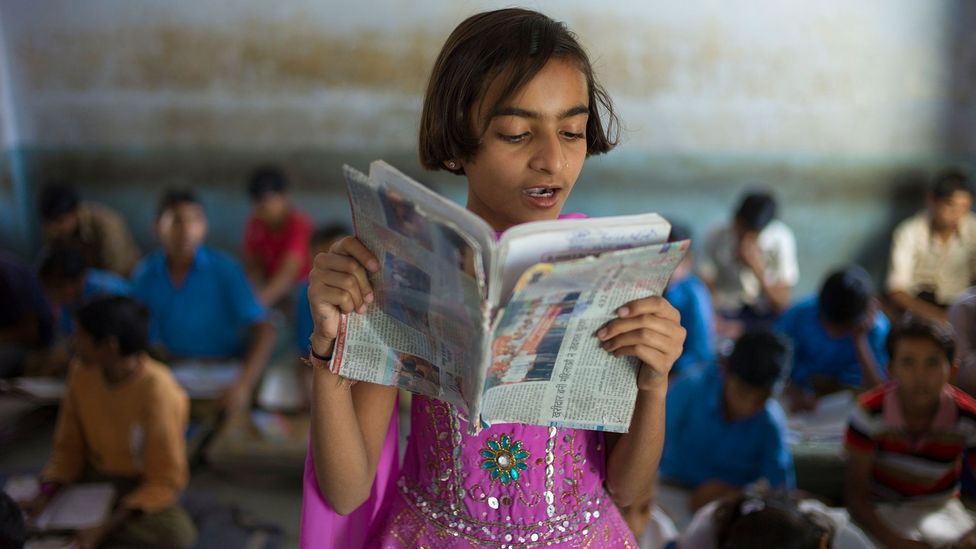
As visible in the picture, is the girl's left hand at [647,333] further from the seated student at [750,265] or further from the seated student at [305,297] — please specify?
the seated student at [750,265]

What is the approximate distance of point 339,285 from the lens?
3.27 ft

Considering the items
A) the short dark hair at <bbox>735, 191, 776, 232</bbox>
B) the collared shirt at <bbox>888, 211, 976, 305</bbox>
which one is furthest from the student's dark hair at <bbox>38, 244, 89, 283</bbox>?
the collared shirt at <bbox>888, 211, 976, 305</bbox>

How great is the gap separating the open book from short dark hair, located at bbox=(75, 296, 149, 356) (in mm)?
1773

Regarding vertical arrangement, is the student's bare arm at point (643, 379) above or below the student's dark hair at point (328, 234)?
above

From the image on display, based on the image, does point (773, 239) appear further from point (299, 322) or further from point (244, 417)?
point (244, 417)

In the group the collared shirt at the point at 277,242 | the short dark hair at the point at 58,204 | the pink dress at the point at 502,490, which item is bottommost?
the collared shirt at the point at 277,242

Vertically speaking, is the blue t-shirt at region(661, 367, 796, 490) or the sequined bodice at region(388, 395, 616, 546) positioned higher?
the sequined bodice at region(388, 395, 616, 546)

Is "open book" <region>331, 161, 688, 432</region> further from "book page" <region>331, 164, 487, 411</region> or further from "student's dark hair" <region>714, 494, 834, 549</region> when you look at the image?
"student's dark hair" <region>714, 494, 834, 549</region>

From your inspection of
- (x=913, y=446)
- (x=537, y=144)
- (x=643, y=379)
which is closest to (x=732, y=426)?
(x=913, y=446)

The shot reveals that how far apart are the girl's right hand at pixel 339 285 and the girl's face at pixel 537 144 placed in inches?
7.2

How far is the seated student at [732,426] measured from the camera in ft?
8.52

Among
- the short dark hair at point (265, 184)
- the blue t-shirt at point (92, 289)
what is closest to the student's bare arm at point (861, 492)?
the blue t-shirt at point (92, 289)

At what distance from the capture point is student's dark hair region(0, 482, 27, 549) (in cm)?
172

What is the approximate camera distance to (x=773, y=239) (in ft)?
14.9
